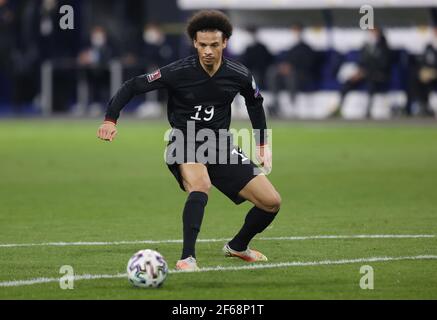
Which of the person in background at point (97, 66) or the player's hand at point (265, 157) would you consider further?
the person in background at point (97, 66)

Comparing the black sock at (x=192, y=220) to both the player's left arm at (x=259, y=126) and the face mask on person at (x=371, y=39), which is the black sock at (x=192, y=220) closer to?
the player's left arm at (x=259, y=126)

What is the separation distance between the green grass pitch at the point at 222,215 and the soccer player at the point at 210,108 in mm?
528

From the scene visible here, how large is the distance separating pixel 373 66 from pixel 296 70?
2.52 meters

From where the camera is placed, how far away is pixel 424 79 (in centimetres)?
3198

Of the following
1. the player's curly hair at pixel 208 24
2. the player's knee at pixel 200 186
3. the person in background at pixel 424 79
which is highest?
the person in background at pixel 424 79

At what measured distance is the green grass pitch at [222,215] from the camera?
29.4ft

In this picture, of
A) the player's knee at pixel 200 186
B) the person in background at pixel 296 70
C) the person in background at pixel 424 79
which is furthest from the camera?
the person in background at pixel 296 70

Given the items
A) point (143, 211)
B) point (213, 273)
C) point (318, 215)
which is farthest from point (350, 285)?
point (143, 211)

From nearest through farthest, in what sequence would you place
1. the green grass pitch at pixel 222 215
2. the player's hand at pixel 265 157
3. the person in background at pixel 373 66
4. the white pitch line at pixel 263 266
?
1. the green grass pitch at pixel 222 215
2. the white pitch line at pixel 263 266
3. the player's hand at pixel 265 157
4. the person in background at pixel 373 66

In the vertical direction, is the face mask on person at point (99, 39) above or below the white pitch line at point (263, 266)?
above

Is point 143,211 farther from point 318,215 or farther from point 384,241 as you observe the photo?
point 384,241

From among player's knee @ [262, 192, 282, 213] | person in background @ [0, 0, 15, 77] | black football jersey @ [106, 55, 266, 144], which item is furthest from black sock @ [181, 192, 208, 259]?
person in background @ [0, 0, 15, 77]

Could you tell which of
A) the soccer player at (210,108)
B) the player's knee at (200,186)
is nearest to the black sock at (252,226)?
the soccer player at (210,108)

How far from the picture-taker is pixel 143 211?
47.0 feet
